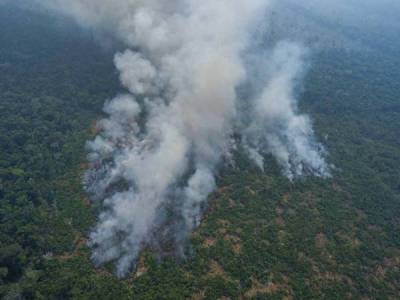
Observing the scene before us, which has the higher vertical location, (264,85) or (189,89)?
(264,85)

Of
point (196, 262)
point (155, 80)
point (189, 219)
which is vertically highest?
point (155, 80)

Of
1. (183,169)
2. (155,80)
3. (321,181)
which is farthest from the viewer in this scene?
(155,80)

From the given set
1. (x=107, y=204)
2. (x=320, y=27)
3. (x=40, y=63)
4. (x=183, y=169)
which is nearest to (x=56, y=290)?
(x=107, y=204)

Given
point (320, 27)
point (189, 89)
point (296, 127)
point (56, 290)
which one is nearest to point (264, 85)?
point (296, 127)

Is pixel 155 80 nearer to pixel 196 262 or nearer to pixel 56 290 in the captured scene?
pixel 196 262

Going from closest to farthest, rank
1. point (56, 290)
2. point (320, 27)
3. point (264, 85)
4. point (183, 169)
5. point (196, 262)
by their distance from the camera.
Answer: point (56, 290) → point (196, 262) → point (183, 169) → point (264, 85) → point (320, 27)

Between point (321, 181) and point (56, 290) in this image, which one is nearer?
point (56, 290)
